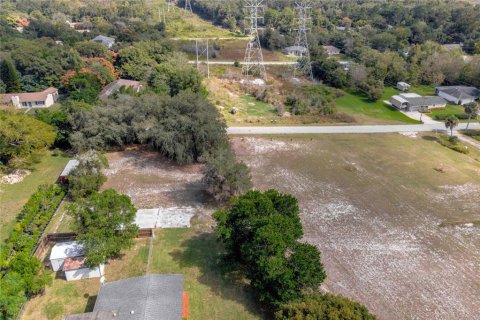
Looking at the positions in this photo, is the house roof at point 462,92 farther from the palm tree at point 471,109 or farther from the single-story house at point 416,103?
the palm tree at point 471,109

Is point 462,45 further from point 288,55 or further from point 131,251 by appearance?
point 131,251

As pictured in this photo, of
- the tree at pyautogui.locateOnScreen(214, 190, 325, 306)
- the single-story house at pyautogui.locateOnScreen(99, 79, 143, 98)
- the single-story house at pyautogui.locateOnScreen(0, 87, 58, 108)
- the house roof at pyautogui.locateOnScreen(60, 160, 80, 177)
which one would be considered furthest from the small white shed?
the single-story house at pyautogui.locateOnScreen(0, 87, 58, 108)

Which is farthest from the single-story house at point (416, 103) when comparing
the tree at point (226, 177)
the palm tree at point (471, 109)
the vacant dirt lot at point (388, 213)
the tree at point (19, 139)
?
the tree at point (19, 139)

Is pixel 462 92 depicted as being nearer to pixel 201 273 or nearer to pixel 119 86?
pixel 201 273

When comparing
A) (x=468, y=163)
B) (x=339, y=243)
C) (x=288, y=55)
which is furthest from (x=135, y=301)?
(x=288, y=55)

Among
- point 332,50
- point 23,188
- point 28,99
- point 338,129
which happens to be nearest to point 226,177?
point 23,188

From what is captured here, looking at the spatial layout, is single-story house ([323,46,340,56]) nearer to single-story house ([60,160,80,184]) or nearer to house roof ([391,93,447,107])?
house roof ([391,93,447,107])

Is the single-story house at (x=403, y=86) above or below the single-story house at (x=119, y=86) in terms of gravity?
below
